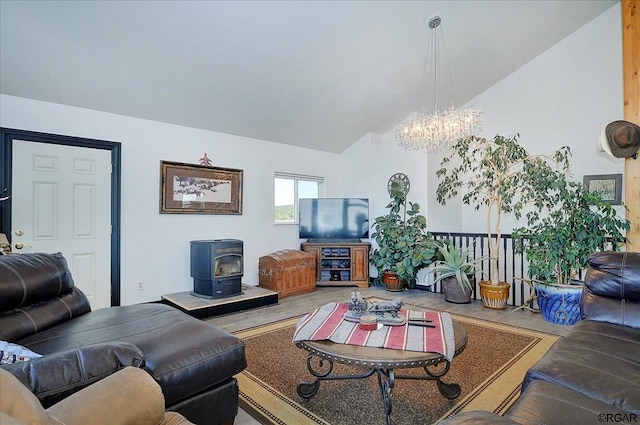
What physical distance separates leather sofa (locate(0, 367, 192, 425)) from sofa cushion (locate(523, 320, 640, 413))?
1556 millimetres

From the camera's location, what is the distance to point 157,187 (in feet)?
14.5

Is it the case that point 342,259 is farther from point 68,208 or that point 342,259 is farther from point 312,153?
point 68,208

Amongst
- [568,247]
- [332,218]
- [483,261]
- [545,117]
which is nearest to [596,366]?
[568,247]

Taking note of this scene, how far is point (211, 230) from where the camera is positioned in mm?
4922

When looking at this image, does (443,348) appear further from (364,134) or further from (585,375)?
(364,134)

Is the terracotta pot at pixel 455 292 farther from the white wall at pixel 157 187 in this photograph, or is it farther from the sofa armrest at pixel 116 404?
the sofa armrest at pixel 116 404

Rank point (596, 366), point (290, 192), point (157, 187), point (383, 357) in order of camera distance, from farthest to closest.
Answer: point (290, 192)
point (157, 187)
point (383, 357)
point (596, 366)

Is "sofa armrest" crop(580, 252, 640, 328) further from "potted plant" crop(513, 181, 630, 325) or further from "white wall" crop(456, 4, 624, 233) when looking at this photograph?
"white wall" crop(456, 4, 624, 233)

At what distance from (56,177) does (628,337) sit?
5.07 m

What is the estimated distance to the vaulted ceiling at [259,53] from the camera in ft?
10.1

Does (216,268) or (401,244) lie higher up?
(401,244)

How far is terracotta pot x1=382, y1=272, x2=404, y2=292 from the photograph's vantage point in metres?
5.40

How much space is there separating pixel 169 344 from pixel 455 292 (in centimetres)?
398

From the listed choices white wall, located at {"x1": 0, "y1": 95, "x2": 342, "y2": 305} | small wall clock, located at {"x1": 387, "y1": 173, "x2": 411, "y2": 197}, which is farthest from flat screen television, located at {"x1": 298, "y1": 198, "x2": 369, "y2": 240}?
white wall, located at {"x1": 0, "y1": 95, "x2": 342, "y2": 305}
